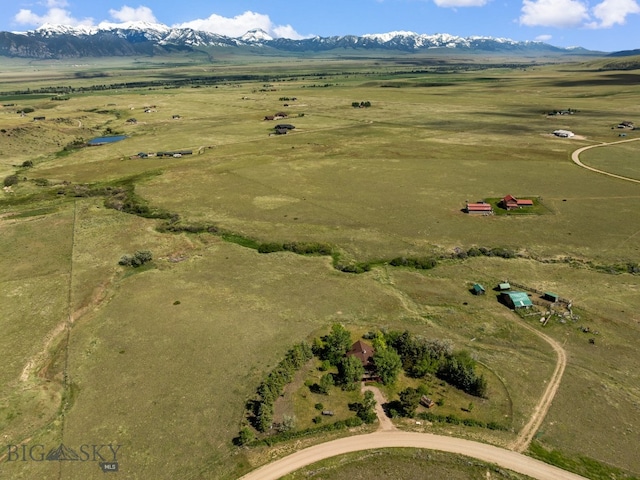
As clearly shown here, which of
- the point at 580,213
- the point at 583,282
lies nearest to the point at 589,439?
the point at 583,282

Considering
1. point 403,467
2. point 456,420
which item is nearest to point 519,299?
point 456,420

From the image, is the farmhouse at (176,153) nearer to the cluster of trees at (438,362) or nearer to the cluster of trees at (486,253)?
the cluster of trees at (486,253)

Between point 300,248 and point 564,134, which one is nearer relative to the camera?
point 300,248

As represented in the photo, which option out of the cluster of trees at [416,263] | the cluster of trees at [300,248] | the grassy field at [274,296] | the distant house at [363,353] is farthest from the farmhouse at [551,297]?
the cluster of trees at [300,248]

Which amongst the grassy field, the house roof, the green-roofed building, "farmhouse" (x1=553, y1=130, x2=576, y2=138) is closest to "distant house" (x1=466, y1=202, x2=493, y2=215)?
the house roof

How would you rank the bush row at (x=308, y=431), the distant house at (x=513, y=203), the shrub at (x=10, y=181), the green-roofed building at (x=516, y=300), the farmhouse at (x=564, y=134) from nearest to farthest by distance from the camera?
1. the bush row at (x=308, y=431)
2. the green-roofed building at (x=516, y=300)
3. the distant house at (x=513, y=203)
4. the shrub at (x=10, y=181)
5. the farmhouse at (x=564, y=134)

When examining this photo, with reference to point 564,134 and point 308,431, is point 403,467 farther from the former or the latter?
point 564,134

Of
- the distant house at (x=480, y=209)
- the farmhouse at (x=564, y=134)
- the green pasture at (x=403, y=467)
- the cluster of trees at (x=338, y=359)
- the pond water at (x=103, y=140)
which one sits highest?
the farmhouse at (x=564, y=134)
